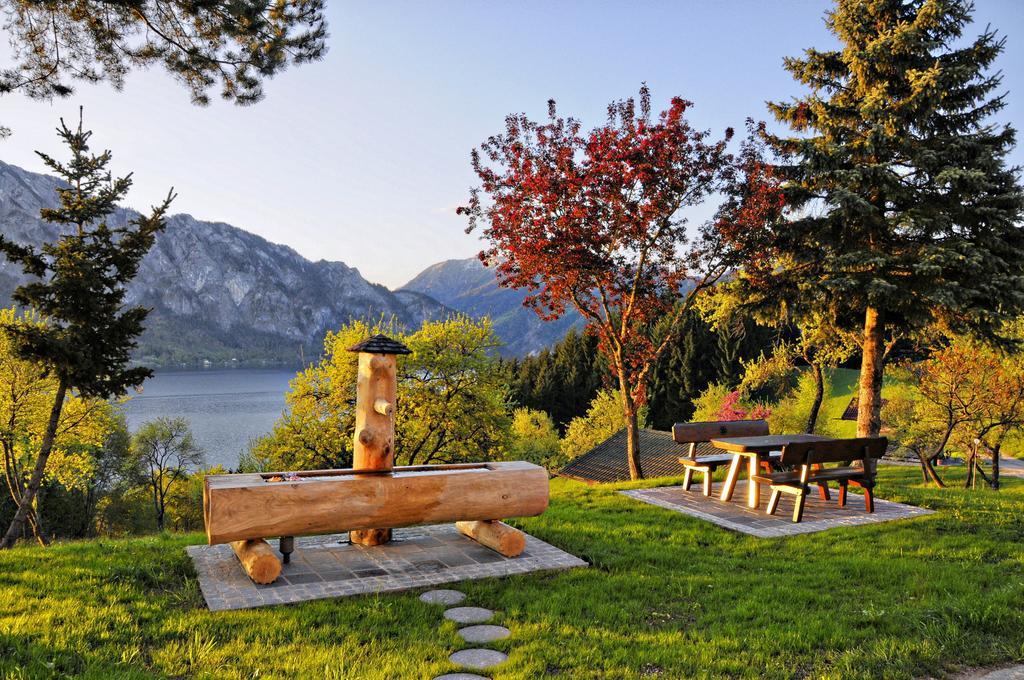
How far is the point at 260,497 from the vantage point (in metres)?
5.81

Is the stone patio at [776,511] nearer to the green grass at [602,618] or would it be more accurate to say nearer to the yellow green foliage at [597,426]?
the green grass at [602,618]

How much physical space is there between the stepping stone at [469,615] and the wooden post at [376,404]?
182 centimetres

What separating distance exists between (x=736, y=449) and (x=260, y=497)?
6.53m

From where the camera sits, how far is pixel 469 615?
509cm

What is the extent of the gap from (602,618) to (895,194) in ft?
35.3

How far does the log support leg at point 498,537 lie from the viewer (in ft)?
22.2

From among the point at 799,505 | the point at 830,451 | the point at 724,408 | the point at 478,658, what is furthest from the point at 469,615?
the point at 724,408

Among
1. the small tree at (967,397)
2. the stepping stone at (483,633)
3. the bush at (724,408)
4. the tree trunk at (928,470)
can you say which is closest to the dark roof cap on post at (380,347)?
the stepping stone at (483,633)

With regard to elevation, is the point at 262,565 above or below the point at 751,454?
below

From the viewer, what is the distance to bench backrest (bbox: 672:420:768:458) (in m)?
10.7

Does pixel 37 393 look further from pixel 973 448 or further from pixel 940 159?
pixel 973 448

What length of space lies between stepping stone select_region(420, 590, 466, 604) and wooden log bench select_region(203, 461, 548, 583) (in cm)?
100

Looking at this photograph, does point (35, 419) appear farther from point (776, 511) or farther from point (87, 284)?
point (776, 511)

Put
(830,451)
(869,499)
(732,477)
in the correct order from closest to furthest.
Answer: (830,451)
(869,499)
(732,477)
